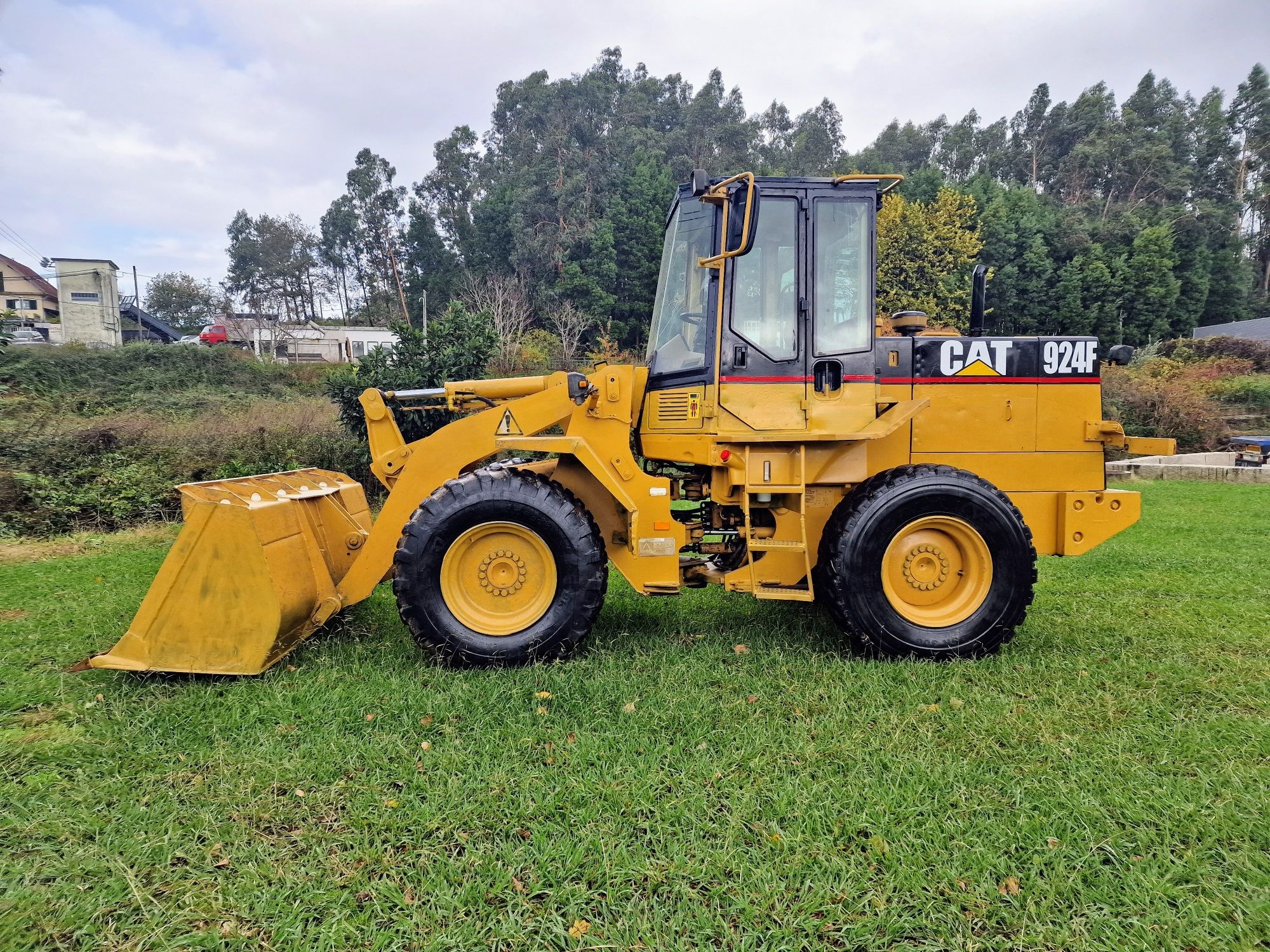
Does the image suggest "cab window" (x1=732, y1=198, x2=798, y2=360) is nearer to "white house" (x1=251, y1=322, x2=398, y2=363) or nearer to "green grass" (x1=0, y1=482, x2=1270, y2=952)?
"green grass" (x1=0, y1=482, x2=1270, y2=952)

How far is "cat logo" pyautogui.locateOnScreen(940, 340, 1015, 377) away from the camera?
14.8 ft

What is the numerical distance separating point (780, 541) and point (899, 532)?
72 cm

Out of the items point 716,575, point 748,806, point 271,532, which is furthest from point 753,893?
point 271,532

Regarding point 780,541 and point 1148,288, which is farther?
point 1148,288

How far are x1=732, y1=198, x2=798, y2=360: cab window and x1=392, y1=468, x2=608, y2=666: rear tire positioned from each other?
1.57 meters

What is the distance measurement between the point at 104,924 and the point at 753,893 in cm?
203

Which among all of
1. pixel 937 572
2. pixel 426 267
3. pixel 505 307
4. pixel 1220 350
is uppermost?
pixel 426 267

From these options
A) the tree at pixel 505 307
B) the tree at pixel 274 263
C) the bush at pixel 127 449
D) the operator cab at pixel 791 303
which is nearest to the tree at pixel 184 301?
the tree at pixel 274 263

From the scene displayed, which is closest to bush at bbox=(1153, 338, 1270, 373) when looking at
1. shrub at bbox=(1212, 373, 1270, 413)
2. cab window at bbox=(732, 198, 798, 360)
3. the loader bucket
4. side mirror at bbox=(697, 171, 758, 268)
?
shrub at bbox=(1212, 373, 1270, 413)

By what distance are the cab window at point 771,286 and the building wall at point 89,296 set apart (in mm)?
40581

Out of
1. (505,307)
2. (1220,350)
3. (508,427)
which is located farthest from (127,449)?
(1220,350)

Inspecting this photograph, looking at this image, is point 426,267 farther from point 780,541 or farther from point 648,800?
point 648,800

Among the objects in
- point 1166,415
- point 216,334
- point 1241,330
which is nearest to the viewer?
point 1166,415

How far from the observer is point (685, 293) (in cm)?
462
